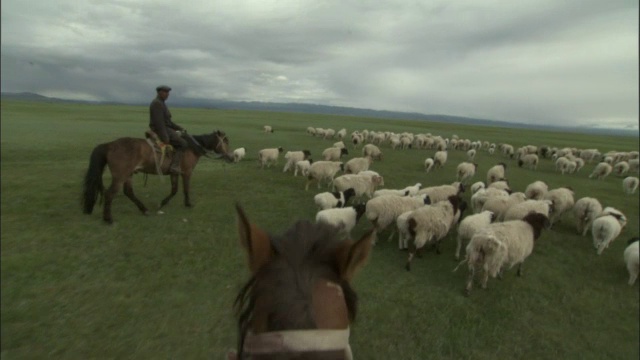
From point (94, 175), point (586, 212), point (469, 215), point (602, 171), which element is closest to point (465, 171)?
point (586, 212)

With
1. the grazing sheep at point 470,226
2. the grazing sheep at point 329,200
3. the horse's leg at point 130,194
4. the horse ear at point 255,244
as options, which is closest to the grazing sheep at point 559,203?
the grazing sheep at point 470,226

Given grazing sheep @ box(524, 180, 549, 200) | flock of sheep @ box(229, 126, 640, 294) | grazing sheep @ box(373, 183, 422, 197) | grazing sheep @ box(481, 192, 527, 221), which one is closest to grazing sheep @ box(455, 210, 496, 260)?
flock of sheep @ box(229, 126, 640, 294)

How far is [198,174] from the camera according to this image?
14617 mm

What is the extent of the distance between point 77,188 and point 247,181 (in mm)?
6182

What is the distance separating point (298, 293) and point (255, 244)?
1.09 feet

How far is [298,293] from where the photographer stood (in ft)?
4.85

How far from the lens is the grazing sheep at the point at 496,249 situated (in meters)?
7.01

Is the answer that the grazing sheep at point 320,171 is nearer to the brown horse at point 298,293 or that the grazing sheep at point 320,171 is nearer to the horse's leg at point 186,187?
the horse's leg at point 186,187

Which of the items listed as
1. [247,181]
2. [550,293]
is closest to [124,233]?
[247,181]

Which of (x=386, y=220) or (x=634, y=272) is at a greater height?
(x=386, y=220)

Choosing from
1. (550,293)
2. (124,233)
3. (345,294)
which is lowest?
(550,293)

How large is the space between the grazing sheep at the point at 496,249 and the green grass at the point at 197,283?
1.98 ft

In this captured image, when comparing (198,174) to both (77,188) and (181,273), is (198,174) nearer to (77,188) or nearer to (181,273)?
(77,188)

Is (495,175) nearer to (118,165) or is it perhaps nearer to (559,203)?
(559,203)
